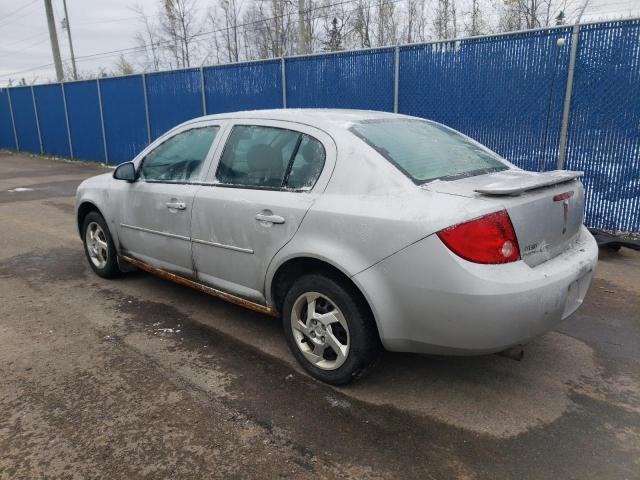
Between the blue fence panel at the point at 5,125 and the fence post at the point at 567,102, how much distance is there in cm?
2181

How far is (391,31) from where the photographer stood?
88.0ft

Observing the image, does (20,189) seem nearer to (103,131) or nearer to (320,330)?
(103,131)

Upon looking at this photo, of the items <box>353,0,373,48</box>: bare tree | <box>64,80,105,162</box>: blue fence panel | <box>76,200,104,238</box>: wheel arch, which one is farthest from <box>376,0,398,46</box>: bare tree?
<box>76,200,104,238</box>: wheel arch

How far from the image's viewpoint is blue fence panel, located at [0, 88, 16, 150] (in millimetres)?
21359

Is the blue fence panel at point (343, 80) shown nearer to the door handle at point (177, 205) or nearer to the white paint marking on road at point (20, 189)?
the door handle at point (177, 205)

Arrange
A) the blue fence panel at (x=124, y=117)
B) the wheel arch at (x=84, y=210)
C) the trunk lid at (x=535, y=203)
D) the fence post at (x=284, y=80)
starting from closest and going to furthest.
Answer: the trunk lid at (x=535, y=203)
the wheel arch at (x=84, y=210)
the fence post at (x=284, y=80)
the blue fence panel at (x=124, y=117)

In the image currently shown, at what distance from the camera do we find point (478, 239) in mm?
2525

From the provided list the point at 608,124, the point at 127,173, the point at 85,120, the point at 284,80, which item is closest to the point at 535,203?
the point at 127,173

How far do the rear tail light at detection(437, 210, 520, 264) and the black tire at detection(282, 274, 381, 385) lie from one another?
650mm

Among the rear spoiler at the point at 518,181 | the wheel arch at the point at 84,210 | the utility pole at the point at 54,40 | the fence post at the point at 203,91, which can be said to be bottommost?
the wheel arch at the point at 84,210

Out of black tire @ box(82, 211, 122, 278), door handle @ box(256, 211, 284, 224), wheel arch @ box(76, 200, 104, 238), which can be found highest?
door handle @ box(256, 211, 284, 224)

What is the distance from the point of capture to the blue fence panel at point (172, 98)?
1246 cm

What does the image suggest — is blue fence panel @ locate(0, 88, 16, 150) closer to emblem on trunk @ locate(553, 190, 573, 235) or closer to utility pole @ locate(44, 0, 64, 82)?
utility pole @ locate(44, 0, 64, 82)

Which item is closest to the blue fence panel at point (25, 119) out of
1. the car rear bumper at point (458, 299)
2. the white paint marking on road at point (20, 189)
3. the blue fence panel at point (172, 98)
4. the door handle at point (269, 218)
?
the blue fence panel at point (172, 98)
